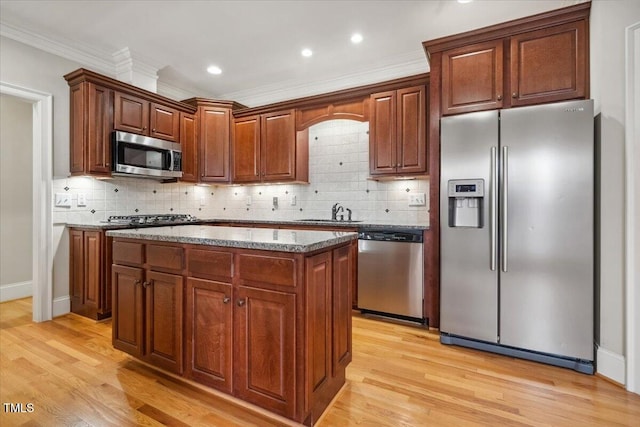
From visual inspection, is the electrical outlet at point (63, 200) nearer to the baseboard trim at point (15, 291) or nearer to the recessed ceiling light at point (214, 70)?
the baseboard trim at point (15, 291)

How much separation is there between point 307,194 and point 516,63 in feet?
8.98

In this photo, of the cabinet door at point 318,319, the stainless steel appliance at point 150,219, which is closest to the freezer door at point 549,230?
the cabinet door at point 318,319

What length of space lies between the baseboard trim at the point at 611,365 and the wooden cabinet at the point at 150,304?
108 inches

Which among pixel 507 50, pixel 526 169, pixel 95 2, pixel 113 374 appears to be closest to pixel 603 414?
pixel 526 169

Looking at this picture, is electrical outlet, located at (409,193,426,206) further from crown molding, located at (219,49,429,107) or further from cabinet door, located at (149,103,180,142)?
cabinet door, located at (149,103,180,142)

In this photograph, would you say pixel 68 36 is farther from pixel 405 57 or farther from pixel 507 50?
pixel 507 50

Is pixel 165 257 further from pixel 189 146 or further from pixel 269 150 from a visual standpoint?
pixel 189 146

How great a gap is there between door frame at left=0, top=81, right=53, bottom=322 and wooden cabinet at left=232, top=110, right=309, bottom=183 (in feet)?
6.71

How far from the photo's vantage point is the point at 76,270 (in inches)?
131

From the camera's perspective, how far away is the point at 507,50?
254 cm

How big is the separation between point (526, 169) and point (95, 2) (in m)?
3.79

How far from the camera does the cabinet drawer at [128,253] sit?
2072 millimetres

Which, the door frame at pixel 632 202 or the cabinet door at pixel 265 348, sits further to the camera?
the door frame at pixel 632 202

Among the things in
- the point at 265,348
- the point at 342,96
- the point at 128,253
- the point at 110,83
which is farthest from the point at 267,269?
the point at 110,83
